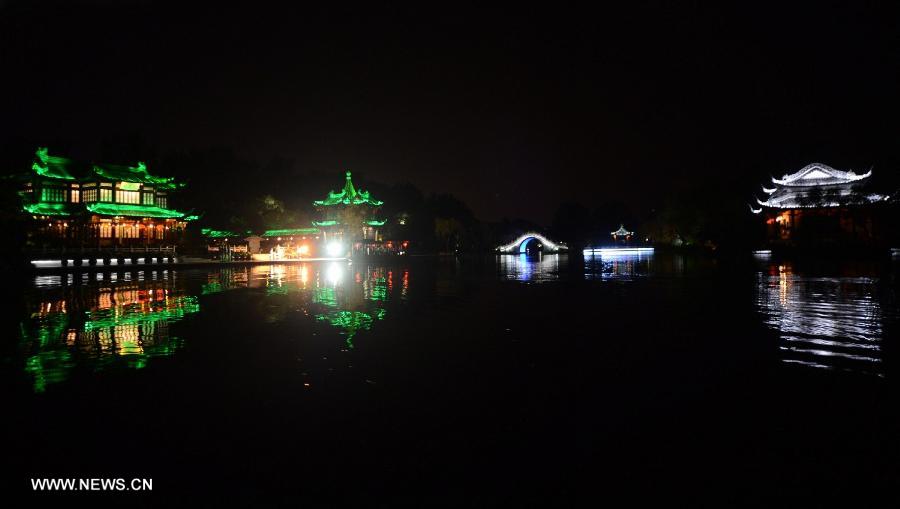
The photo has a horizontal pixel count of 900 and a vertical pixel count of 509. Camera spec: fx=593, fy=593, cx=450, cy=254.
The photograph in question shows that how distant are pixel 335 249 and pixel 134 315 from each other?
48.6 meters

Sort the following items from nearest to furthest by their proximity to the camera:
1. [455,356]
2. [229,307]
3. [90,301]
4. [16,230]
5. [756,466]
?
[756,466], [455,356], [229,307], [90,301], [16,230]

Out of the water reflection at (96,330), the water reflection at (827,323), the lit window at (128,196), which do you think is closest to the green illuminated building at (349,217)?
the lit window at (128,196)

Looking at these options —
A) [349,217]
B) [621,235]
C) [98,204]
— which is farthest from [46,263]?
[621,235]

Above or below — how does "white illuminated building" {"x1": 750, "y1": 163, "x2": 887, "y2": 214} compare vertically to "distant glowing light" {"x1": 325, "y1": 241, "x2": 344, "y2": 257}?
above

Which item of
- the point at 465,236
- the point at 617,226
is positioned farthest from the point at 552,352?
the point at 617,226

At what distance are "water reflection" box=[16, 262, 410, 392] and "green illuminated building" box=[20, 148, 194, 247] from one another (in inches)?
1136

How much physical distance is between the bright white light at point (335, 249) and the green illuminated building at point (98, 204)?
13696 millimetres

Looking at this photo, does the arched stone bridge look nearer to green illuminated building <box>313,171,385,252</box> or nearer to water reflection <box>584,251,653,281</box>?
green illuminated building <box>313,171,385,252</box>

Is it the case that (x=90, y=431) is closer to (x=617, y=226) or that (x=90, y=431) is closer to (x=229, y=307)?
(x=229, y=307)

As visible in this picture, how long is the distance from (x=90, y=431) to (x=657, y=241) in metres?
85.7

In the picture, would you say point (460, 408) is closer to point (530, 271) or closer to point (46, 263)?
point (530, 271)

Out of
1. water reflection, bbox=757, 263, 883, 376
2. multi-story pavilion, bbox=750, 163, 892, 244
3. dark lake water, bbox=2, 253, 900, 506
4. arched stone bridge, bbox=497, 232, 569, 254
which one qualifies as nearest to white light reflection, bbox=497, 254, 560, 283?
water reflection, bbox=757, 263, 883, 376

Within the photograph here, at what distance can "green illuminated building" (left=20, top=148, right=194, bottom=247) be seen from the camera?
48.6m

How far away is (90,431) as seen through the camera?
5480 mm
